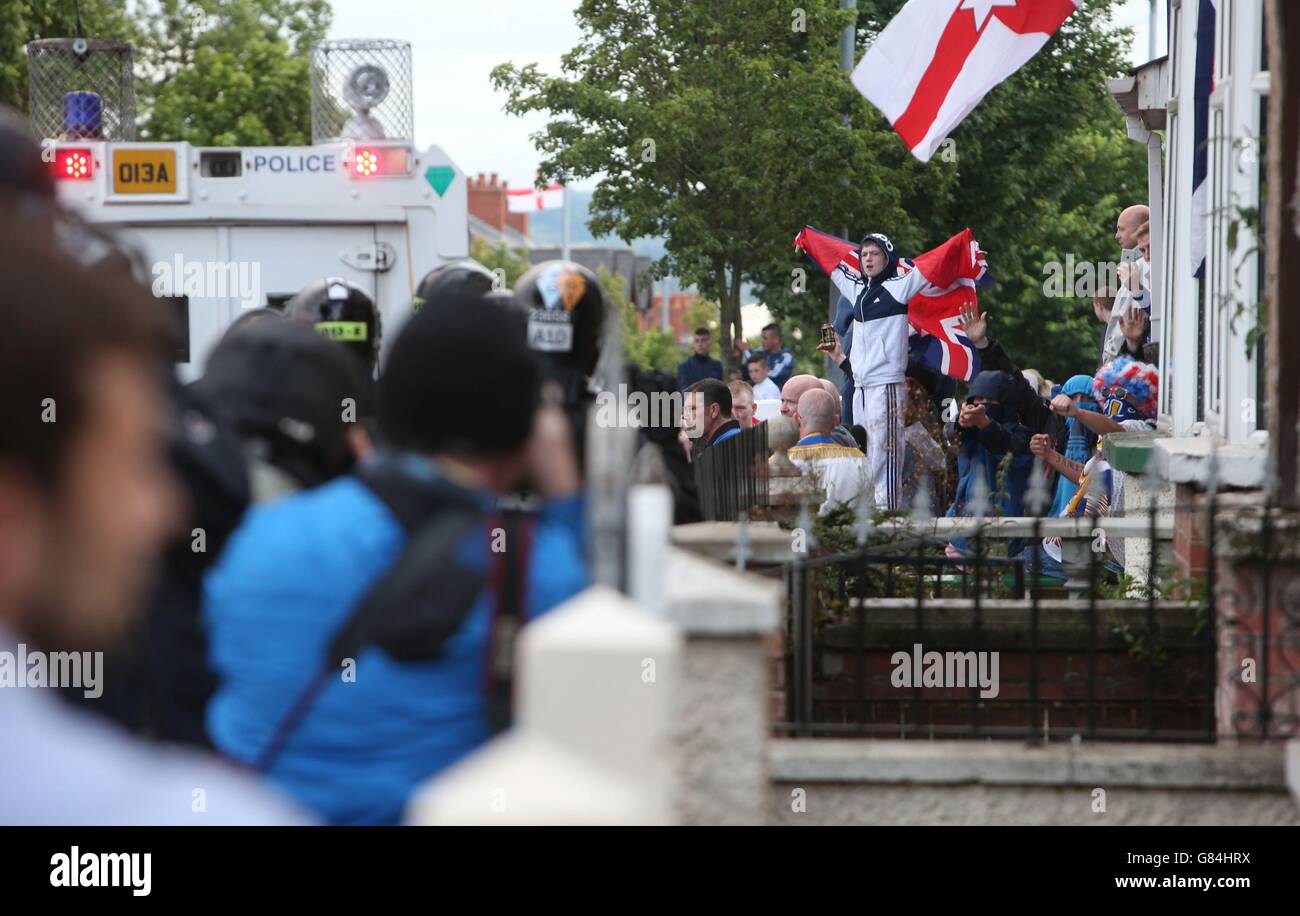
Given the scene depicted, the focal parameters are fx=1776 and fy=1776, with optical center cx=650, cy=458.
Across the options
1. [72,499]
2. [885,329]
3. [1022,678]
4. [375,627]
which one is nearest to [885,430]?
[885,329]

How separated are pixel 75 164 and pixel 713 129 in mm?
10935

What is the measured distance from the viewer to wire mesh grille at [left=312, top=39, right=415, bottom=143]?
9359 millimetres

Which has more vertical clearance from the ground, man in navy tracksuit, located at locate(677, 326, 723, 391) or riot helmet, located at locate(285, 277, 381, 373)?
man in navy tracksuit, located at locate(677, 326, 723, 391)

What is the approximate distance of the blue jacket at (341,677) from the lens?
286 cm

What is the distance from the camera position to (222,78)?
36781 mm

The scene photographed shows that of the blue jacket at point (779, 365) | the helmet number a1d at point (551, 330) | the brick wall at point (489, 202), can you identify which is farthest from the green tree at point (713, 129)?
the brick wall at point (489, 202)

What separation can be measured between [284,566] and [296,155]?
6822 millimetres

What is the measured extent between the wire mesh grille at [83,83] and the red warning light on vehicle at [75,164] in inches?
8.4

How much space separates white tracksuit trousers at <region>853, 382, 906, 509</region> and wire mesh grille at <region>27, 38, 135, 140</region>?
5.20 meters

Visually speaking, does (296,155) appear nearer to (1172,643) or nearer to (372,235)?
(372,235)

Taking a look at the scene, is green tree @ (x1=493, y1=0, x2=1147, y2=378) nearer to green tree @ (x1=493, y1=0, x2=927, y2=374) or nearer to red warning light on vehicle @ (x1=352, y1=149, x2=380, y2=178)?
green tree @ (x1=493, y1=0, x2=927, y2=374)

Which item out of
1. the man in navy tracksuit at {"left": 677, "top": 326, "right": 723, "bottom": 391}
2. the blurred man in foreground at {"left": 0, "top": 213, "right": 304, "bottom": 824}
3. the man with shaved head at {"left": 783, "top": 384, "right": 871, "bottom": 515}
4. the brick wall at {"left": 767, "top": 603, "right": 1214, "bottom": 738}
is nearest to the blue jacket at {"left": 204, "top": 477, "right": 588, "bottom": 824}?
the blurred man in foreground at {"left": 0, "top": 213, "right": 304, "bottom": 824}

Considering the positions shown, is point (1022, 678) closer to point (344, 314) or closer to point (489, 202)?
point (344, 314)

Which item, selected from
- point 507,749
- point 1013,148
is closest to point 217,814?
point 507,749
